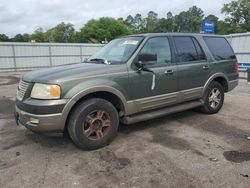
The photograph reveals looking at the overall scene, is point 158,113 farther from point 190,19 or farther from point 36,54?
point 190,19

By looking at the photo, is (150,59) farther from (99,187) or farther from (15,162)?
(15,162)

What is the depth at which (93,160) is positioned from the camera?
12.1ft

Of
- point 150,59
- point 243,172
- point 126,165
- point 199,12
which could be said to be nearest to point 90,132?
point 126,165

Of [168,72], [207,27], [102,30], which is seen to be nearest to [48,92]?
[168,72]

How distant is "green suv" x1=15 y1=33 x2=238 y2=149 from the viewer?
12.2 feet

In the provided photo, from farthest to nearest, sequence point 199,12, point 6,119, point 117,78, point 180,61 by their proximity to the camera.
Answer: point 199,12 → point 6,119 → point 180,61 → point 117,78

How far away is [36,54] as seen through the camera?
67.2 feet

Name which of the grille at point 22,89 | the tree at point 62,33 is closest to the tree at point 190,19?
→ the tree at point 62,33

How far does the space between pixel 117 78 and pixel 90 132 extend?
1000 millimetres

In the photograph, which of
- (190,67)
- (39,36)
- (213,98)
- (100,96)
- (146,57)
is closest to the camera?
(100,96)

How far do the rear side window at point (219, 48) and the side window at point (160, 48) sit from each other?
1333 millimetres

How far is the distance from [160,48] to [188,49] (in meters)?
0.82

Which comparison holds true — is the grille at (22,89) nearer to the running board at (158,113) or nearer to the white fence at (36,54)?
the running board at (158,113)

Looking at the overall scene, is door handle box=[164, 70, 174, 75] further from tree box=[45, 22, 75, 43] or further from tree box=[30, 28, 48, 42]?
tree box=[30, 28, 48, 42]
